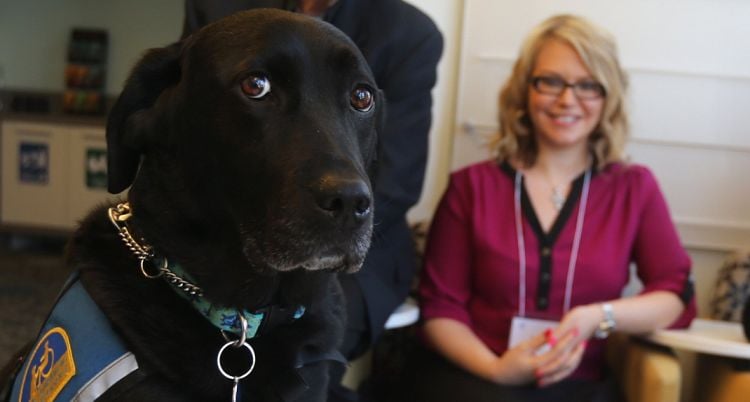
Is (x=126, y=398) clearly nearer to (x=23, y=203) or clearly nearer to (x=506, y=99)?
(x=506, y=99)

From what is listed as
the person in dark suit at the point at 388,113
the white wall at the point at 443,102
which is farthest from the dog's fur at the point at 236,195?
the white wall at the point at 443,102

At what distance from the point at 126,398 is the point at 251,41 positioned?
1.54 feet

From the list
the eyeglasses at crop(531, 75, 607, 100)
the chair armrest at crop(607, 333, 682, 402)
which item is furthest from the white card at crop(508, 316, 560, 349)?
the eyeglasses at crop(531, 75, 607, 100)

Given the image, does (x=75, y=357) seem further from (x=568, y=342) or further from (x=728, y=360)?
(x=728, y=360)

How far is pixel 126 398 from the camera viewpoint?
3.39 ft

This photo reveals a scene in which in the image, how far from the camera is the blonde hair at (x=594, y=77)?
2094 mm

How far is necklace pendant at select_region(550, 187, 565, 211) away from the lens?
7.02ft

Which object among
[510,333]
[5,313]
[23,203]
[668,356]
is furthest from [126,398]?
[23,203]

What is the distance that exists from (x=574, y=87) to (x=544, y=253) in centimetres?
42

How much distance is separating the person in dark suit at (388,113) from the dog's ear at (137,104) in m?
0.66

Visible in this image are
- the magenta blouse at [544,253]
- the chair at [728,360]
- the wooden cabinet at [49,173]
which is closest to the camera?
the chair at [728,360]

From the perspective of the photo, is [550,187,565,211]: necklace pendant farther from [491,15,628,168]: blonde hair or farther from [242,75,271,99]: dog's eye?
[242,75,271,99]: dog's eye

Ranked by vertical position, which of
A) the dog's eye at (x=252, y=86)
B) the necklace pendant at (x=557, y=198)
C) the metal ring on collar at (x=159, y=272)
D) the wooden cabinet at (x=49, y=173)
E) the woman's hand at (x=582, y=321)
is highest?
the dog's eye at (x=252, y=86)

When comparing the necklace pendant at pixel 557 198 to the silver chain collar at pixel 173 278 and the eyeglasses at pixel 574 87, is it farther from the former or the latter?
the silver chain collar at pixel 173 278
